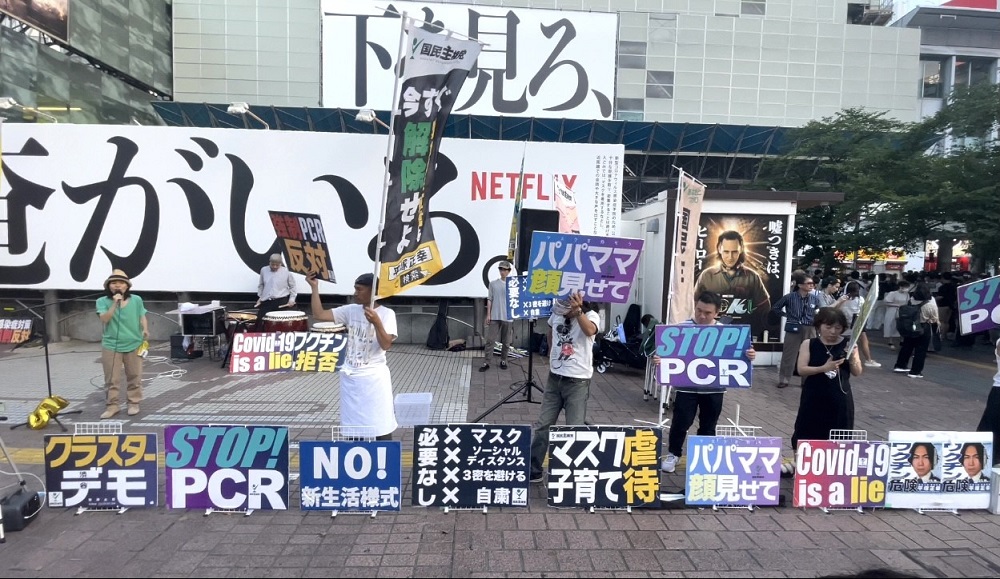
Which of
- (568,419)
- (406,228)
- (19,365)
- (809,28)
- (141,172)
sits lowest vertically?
(19,365)

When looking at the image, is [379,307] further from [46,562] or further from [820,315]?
[820,315]

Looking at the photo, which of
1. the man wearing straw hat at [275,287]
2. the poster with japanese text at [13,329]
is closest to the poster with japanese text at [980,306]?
the man wearing straw hat at [275,287]

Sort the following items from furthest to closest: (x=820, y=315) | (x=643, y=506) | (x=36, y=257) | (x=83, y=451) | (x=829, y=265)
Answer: (x=829, y=265) → (x=36, y=257) → (x=820, y=315) → (x=643, y=506) → (x=83, y=451)

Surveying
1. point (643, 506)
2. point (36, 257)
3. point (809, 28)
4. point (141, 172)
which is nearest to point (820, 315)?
point (643, 506)

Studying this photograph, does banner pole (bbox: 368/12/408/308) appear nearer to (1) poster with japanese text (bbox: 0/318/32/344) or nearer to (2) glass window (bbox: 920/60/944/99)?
(1) poster with japanese text (bbox: 0/318/32/344)

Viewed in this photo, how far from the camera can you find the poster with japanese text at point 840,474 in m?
4.21

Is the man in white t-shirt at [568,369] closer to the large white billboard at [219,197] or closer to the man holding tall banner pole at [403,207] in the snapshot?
the man holding tall banner pole at [403,207]

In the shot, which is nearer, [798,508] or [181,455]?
[181,455]

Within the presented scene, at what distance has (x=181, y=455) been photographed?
400 cm

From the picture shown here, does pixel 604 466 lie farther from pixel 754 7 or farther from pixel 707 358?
pixel 754 7

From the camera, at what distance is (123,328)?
6.41m

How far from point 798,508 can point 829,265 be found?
16.2 metres

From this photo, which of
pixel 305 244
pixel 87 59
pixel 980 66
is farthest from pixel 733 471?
pixel 980 66

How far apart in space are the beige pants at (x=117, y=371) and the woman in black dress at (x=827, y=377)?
7.41 metres
